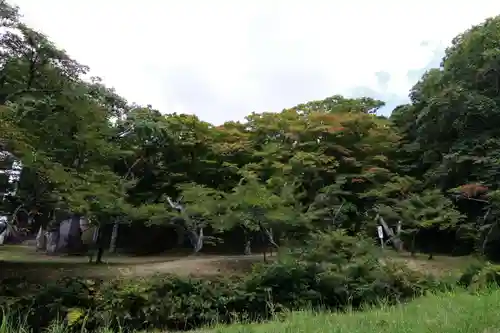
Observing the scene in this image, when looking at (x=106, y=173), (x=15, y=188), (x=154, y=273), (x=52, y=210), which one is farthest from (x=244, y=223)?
(x=15, y=188)

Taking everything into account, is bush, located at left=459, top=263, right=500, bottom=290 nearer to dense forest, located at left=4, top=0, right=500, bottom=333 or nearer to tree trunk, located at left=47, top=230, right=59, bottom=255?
dense forest, located at left=4, top=0, right=500, bottom=333

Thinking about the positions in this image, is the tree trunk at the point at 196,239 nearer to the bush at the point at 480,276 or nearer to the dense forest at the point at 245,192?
the dense forest at the point at 245,192

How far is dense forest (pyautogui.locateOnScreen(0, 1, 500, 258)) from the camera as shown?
1027cm

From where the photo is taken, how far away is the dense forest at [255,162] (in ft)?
33.7

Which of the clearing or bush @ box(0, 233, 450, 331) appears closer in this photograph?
bush @ box(0, 233, 450, 331)

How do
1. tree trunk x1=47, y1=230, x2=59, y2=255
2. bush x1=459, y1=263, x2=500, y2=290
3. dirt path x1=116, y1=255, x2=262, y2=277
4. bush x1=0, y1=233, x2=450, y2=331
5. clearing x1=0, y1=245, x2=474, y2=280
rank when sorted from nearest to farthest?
bush x1=459, y1=263, x2=500, y2=290 < bush x1=0, y1=233, x2=450, y2=331 < clearing x1=0, y1=245, x2=474, y2=280 < dirt path x1=116, y1=255, x2=262, y2=277 < tree trunk x1=47, y1=230, x2=59, y2=255

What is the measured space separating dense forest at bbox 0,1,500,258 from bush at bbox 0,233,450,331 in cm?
194

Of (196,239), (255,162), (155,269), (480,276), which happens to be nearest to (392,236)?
(480,276)

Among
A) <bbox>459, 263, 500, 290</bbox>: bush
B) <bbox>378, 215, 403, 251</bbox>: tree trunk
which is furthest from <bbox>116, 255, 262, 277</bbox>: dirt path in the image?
<bbox>459, 263, 500, 290</bbox>: bush

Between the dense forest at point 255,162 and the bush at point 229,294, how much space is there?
6.36 feet

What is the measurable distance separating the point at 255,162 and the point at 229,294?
8.63m

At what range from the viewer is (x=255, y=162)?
1756 centimetres

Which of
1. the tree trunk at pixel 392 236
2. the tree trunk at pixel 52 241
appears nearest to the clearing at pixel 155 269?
the tree trunk at pixel 392 236

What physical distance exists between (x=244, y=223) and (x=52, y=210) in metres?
5.08
